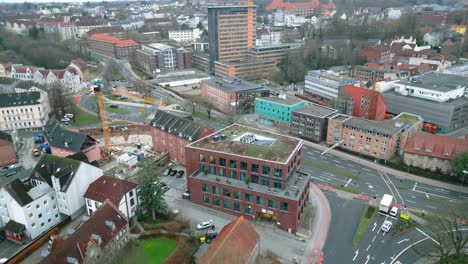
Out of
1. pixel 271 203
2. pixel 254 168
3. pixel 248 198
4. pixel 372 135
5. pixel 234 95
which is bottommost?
pixel 248 198

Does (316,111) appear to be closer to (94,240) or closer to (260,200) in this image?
(260,200)

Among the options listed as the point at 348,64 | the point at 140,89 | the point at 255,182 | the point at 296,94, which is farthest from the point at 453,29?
the point at 255,182

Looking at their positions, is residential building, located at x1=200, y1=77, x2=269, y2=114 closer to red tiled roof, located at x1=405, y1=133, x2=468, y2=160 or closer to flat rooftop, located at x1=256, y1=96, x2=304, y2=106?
flat rooftop, located at x1=256, y1=96, x2=304, y2=106

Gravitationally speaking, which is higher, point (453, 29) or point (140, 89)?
point (453, 29)

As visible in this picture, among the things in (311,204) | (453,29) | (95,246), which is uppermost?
(453,29)

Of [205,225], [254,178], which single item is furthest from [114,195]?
[254,178]

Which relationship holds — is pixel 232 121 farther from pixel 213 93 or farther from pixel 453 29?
pixel 453 29
